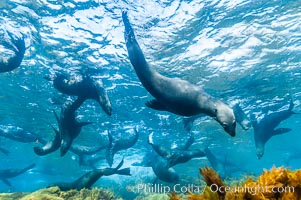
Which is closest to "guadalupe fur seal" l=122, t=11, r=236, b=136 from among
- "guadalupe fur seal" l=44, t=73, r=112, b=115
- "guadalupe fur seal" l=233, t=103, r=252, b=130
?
"guadalupe fur seal" l=44, t=73, r=112, b=115

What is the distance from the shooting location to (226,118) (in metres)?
5.50

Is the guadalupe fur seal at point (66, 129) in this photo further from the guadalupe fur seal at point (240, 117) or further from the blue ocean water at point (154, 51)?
the guadalupe fur seal at point (240, 117)

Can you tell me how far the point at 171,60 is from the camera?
1396cm

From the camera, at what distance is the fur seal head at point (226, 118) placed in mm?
5381

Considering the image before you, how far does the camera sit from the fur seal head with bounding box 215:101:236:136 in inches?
212

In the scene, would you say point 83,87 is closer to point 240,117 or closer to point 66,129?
point 66,129

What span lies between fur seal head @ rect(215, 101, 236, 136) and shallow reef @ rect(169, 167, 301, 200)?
145 centimetres

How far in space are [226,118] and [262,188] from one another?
6.62ft

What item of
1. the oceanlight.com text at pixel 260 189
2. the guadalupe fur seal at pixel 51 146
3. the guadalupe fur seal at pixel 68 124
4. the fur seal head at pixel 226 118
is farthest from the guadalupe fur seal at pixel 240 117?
the oceanlight.com text at pixel 260 189

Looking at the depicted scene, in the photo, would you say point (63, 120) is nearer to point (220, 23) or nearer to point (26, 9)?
point (26, 9)

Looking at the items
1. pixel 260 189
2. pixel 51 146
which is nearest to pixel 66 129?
pixel 51 146

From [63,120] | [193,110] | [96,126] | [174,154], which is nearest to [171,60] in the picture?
[174,154]

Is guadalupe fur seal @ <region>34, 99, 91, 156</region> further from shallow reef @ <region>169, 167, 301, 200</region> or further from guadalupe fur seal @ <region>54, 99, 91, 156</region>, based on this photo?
shallow reef @ <region>169, 167, 301, 200</region>

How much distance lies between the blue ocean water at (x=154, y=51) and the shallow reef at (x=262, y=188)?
26.3 ft
